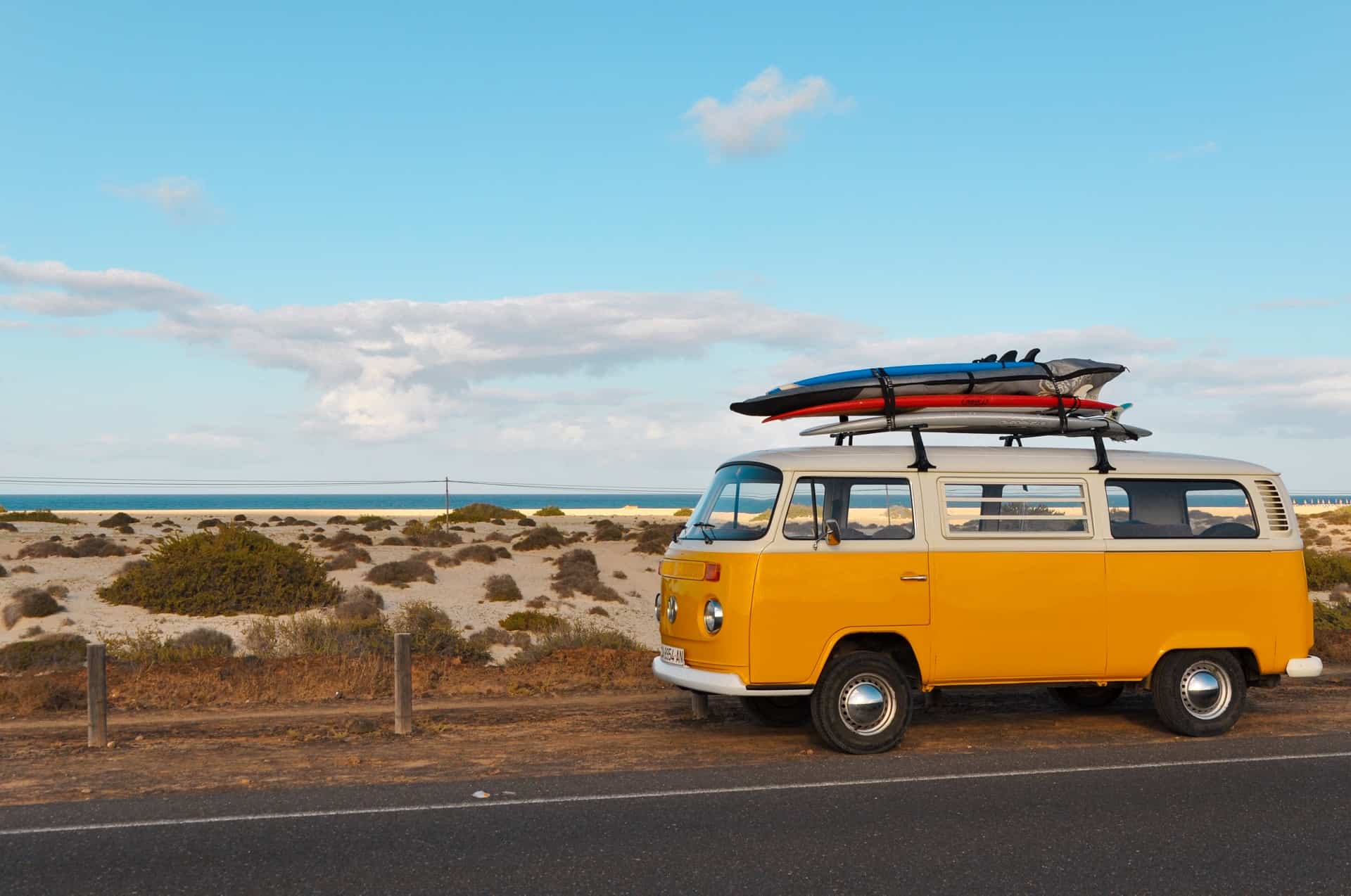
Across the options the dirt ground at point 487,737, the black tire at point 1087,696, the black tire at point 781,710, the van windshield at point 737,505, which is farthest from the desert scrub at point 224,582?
the black tire at point 1087,696

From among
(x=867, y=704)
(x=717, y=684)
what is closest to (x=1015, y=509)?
(x=867, y=704)

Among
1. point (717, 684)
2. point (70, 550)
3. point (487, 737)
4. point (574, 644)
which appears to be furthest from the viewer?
point (70, 550)

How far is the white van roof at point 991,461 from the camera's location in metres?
9.62

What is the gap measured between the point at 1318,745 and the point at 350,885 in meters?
8.19

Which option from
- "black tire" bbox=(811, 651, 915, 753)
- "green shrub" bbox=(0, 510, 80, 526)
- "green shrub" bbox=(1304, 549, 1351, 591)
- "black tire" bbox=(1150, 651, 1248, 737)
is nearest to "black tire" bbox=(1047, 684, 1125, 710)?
"black tire" bbox=(1150, 651, 1248, 737)

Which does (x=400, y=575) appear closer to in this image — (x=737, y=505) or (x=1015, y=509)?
(x=737, y=505)

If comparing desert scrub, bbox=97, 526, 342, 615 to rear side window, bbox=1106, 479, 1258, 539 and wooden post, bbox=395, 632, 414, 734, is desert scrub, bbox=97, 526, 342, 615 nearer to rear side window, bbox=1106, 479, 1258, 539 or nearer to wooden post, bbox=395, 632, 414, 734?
wooden post, bbox=395, 632, 414, 734

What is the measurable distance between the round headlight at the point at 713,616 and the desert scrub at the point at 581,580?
69.3ft

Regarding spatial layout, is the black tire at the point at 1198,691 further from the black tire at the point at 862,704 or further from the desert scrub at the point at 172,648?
the desert scrub at the point at 172,648

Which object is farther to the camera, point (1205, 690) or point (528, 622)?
point (528, 622)

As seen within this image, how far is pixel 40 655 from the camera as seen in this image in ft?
53.8

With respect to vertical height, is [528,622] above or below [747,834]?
below

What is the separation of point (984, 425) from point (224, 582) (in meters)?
20.3

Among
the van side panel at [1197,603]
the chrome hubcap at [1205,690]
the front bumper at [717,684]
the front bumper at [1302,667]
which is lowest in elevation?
the chrome hubcap at [1205,690]
